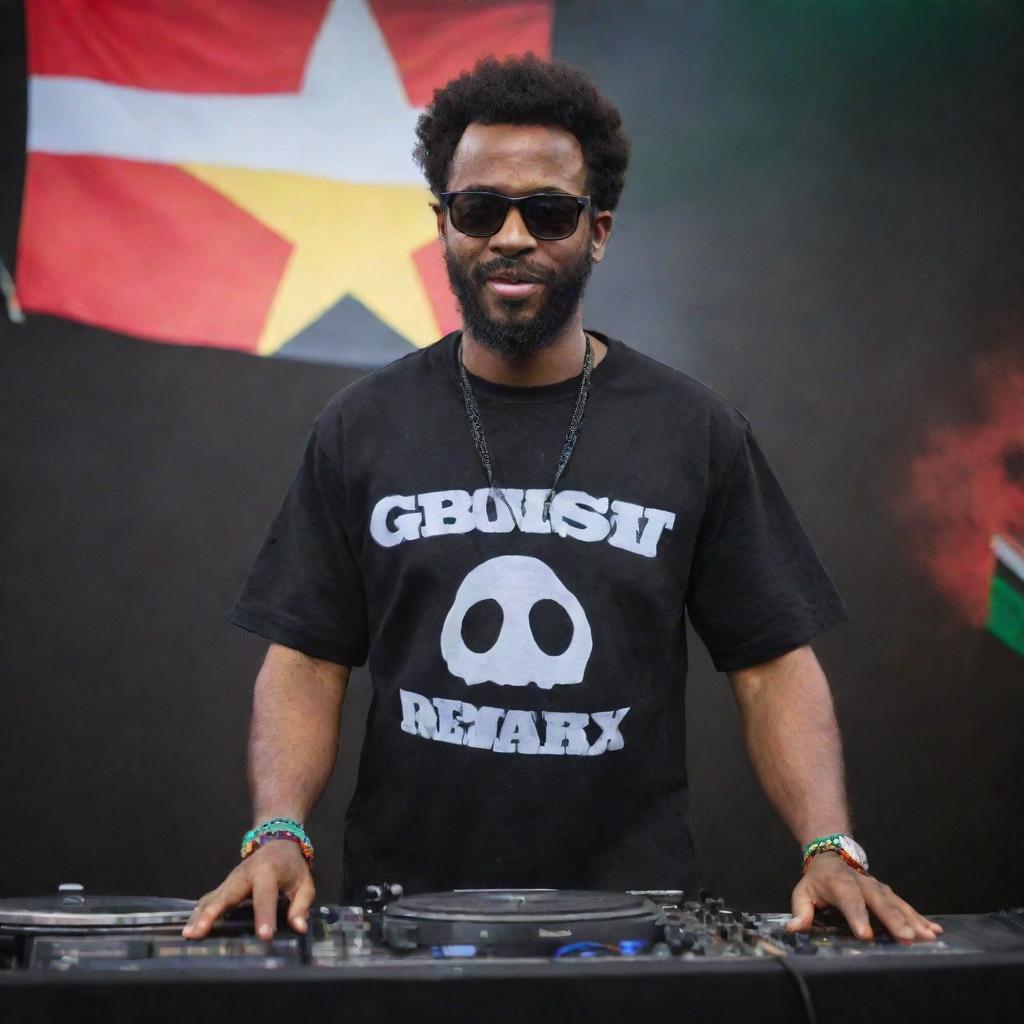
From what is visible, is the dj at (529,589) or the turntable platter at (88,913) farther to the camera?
the dj at (529,589)

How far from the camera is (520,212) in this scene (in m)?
2.04

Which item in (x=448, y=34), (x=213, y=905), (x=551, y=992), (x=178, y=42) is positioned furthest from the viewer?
(x=448, y=34)

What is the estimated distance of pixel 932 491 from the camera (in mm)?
4418

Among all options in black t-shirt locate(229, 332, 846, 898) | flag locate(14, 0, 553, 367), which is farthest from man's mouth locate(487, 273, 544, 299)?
flag locate(14, 0, 553, 367)

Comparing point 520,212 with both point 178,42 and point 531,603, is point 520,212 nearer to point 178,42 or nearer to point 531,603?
point 531,603

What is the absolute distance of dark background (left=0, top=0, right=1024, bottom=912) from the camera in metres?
4.06

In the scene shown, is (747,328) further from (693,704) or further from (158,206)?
(158,206)

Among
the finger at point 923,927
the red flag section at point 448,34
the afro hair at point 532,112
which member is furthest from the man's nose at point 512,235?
the red flag section at point 448,34

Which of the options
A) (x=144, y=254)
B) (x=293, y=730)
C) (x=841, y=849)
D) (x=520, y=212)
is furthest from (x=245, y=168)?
(x=841, y=849)

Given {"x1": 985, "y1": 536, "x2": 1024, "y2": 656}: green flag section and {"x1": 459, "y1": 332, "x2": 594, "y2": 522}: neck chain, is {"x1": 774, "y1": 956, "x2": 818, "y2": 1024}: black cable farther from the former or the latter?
{"x1": 985, "y1": 536, "x2": 1024, "y2": 656}: green flag section

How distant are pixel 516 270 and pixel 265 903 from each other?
1.01 metres

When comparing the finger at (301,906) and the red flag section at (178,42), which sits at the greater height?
the red flag section at (178,42)

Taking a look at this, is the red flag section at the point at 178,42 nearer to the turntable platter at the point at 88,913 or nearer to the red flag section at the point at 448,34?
the red flag section at the point at 448,34

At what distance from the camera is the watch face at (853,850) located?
1688mm
